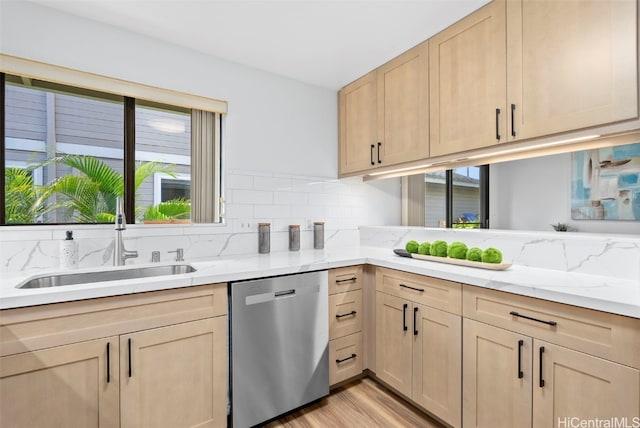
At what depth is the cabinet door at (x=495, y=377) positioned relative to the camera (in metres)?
1.31

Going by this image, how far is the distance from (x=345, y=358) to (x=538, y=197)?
250cm

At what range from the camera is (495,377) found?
1.41m

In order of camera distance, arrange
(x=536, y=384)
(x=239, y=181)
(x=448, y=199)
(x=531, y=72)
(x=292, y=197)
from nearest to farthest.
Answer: (x=536, y=384) → (x=531, y=72) → (x=239, y=181) → (x=292, y=197) → (x=448, y=199)

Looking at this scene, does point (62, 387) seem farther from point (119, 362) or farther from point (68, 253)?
point (68, 253)

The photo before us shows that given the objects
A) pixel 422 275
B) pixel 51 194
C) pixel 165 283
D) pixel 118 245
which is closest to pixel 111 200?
pixel 51 194

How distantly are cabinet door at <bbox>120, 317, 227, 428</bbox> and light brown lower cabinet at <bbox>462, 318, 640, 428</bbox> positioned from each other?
129cm

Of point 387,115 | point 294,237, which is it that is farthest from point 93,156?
point 387,115

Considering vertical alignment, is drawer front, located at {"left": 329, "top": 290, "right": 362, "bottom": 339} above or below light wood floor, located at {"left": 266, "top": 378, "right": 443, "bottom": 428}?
above

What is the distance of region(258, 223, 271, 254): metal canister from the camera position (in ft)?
7.83

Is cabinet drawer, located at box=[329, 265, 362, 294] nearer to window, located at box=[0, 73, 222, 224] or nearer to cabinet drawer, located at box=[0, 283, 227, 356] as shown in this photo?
cabinet drawer, located at box=[0, 283, 227, 356]

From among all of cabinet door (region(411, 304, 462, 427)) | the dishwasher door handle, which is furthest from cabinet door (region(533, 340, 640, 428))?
the dishwasher door handle

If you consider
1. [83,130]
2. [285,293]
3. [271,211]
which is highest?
[83,130]

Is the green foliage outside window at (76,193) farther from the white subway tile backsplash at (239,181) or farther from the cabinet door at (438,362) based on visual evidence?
the cabinet door at (438,362)

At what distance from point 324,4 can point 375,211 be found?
1910 millimetres
